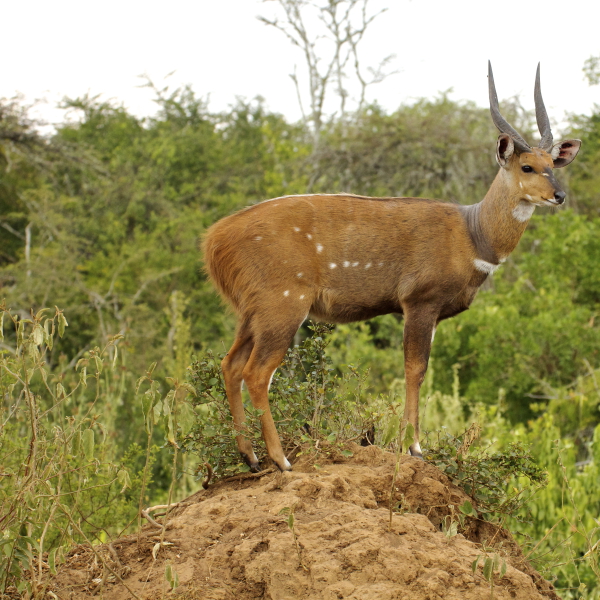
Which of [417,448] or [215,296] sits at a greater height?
[417,448]

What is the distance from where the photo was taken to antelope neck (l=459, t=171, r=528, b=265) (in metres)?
5.77

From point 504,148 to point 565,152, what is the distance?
2.29ft

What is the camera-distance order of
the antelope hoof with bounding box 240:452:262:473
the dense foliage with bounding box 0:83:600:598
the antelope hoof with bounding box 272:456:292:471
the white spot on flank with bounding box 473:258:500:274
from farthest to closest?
1. the dense foliage with bounding box 0:83:600:598
2. the white spot on flank with bounding box 473:258:500:274
3. the antelope hoof with bounding box 240:452:262:473
4. the antelope hoof with bounding box 272:456:292:471

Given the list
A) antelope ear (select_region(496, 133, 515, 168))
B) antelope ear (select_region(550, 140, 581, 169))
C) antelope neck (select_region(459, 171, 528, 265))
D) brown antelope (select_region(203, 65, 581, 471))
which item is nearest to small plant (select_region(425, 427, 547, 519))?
brown antelope (select_region(203, 65, 581, 471))

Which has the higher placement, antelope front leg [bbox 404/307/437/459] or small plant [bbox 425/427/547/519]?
antelope front leg [bbox 404/307/437/459]

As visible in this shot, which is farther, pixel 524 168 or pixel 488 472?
pixel 524 168

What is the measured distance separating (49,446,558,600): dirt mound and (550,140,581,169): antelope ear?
2.79 meters

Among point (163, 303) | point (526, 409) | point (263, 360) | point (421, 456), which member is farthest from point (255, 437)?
point (163, 303)

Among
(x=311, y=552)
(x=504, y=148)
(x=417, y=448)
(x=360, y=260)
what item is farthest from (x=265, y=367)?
(x=504, y=148)

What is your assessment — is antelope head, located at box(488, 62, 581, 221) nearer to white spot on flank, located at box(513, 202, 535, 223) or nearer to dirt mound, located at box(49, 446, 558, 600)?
white spot on flank, located at box(513, 202, 535, 223)

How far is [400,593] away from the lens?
12.3 ft

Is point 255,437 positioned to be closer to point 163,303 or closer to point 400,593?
point 400,593

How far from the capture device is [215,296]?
58.1 feet

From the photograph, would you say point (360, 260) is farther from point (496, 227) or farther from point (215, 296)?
point (215, 296)
